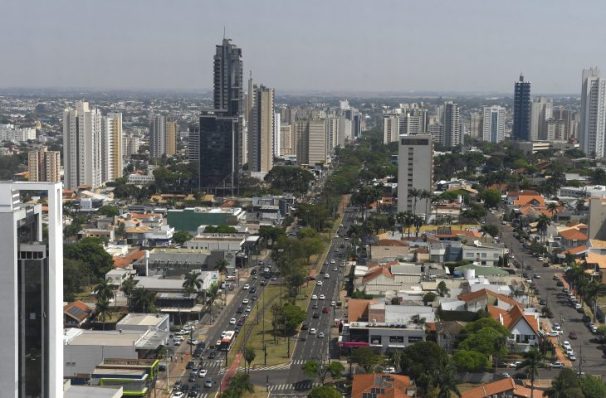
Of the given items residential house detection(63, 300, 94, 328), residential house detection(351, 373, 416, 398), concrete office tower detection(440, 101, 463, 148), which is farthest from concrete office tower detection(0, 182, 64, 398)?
concrete office tower detection(440, 101, 463, 148)

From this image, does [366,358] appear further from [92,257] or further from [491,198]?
[491,198]

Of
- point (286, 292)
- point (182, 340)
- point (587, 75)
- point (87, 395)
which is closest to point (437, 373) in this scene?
point (87, 395)

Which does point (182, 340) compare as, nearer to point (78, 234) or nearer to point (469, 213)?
point (78, 234)

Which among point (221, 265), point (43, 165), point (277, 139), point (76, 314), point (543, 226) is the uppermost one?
point (277, 139)

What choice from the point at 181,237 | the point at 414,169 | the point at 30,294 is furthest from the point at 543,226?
the point at 30,294

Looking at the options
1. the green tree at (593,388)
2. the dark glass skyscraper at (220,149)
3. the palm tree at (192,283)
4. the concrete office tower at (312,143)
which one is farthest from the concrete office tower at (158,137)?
the green tree at (593,388)

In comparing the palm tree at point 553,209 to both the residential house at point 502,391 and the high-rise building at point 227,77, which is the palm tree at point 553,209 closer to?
the high-rise building at point 227,77

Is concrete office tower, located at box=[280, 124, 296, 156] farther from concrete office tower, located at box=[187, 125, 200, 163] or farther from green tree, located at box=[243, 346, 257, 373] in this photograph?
green tree, located at box=[243, 346, 257, 373]
